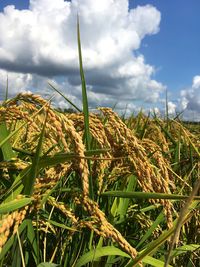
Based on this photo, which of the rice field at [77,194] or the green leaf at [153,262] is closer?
the rice field at [77,194]

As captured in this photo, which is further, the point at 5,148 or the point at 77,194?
the point at 77,194

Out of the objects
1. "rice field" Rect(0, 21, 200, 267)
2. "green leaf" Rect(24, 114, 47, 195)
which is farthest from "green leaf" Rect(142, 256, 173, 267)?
"green leaf" Rect(24, 114, 47, 195)

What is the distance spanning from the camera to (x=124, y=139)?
5.52ft

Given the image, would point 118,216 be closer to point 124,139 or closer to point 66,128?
point 124,139

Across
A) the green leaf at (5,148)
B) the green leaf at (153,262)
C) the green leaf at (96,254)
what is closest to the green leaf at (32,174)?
the green leaf at (5,148)

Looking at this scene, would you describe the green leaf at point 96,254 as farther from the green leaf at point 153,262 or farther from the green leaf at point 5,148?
the green leaf at point 5,148

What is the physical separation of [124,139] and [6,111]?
1.83 ft

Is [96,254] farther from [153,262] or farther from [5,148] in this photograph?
[5,148]

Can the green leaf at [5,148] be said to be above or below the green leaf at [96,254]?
above

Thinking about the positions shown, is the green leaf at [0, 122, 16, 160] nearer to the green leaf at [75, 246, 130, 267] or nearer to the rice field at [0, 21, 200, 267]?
the rice field at [0, 21, 200, 267]

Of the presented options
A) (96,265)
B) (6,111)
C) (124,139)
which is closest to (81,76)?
(124,139)

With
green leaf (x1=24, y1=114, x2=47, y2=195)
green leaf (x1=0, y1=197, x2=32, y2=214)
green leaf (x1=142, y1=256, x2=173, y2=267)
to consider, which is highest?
green leaf (x1=24, y1=114, x2=47, y2=195)

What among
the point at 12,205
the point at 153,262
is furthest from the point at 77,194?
the point at 12,205

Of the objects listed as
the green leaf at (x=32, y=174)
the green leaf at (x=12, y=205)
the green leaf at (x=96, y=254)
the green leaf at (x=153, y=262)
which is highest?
the green leaf at (x=32, y=174)
